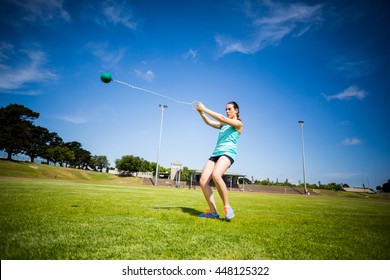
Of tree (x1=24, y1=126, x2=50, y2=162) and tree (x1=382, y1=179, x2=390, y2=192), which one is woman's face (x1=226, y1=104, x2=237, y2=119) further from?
tree (x1=382, y1=179, x2=390, y2=192)

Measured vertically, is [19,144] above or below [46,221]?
above

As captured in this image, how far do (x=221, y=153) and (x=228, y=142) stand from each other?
0.30 meters

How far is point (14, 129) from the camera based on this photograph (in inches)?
2197

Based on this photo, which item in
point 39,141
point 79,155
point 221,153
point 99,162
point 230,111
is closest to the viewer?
point 221,153

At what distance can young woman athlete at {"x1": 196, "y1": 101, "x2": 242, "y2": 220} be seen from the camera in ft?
13.6

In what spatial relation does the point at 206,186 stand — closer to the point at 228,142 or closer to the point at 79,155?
the point at 228,142

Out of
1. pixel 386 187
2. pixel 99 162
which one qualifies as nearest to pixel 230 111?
pixel 386 187

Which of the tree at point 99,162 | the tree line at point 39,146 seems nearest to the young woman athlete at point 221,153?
the tree line at point 39,146

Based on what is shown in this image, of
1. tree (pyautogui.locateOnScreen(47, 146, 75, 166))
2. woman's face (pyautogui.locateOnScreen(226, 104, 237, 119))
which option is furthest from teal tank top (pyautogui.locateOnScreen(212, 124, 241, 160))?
tree (pyautogui.locateOnScreen(47, 146, 75, 166))

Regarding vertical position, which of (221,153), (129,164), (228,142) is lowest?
(221,153)
